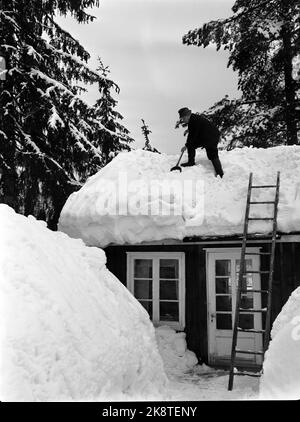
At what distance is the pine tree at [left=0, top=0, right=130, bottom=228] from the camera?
404 inches

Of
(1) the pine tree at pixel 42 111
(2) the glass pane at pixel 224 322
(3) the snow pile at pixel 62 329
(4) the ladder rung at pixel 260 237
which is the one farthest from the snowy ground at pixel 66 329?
(1) the pine tree at pixel 42 111

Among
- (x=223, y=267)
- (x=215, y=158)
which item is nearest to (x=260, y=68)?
(x=215, y=158)

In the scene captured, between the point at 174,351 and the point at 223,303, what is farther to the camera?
the point at 223,303

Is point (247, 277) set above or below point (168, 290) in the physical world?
above

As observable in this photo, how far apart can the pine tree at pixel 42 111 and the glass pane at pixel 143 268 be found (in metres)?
3.20

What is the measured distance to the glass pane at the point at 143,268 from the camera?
8.99 metres

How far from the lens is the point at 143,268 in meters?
9.03

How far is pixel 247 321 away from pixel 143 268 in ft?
8.02

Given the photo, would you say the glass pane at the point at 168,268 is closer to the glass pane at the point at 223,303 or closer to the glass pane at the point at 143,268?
the glass pane at the point at 143,268

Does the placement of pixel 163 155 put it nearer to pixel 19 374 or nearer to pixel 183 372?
pixel 183 372

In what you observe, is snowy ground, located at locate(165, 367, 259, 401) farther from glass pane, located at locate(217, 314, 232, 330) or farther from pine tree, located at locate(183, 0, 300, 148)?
pine tree, located at locate(183, 0, 300, 148)

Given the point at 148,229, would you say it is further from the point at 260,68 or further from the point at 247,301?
the point at 260,68
